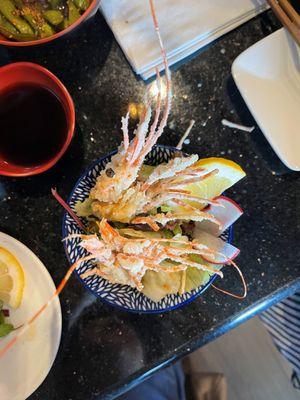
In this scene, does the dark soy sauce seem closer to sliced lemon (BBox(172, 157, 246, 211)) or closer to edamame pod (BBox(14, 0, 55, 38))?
edamame pod (BBox(14, 0, 55, 38))

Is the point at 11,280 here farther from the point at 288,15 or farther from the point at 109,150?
the point at 288,15

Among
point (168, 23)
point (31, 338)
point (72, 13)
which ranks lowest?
point (31, 338)

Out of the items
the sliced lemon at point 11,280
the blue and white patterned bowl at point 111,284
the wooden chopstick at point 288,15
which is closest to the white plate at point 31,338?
the sliced lemon at point 11,280

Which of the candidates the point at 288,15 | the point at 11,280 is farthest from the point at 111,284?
the point at 288,15

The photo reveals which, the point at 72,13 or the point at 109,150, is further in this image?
the point at 109,150

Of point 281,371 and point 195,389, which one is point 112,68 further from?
point 281,371

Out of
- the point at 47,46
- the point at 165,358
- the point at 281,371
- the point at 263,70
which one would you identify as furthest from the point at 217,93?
the point at 281,371

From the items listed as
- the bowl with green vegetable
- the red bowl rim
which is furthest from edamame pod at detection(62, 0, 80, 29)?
the red bowl rim
